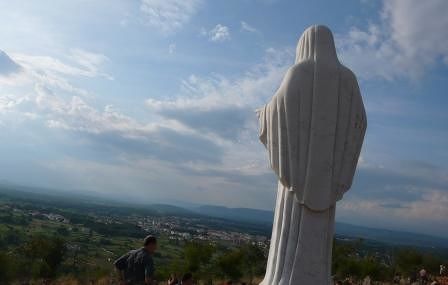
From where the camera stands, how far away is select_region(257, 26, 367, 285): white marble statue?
298 inches

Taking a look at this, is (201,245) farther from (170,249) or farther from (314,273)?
(170,249)

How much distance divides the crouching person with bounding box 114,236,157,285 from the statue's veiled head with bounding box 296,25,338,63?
380cm

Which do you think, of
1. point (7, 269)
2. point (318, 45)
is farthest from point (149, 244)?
point (7, 269)

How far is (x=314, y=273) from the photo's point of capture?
7488 mm

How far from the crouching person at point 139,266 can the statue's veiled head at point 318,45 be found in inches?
150

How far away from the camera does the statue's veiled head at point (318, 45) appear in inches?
320

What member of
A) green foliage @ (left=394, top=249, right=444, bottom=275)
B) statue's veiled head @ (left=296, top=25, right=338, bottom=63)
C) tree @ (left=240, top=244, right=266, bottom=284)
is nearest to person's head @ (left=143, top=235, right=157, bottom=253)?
statue's veiled head @ (left=296, top=25, right=338, bottom=63)

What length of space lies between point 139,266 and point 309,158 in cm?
315

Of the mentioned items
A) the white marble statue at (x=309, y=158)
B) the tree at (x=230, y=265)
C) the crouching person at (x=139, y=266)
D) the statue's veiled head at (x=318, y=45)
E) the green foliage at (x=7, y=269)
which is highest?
the statue's veiled head at (x=318, y=45)

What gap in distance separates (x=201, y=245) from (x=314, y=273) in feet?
74.7

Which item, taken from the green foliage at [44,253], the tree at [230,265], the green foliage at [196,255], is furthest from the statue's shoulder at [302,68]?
the green foliage at [44,253]

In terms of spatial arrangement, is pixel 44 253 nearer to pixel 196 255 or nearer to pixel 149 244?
pixel 196 255

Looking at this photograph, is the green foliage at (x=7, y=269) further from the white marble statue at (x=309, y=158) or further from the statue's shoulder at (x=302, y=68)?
the statue's shoulder at (x=302, y=68)

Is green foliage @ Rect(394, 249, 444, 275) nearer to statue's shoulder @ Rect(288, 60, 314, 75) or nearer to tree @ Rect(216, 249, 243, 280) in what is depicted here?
tree @ Rect(216, 249, 243, 280)
